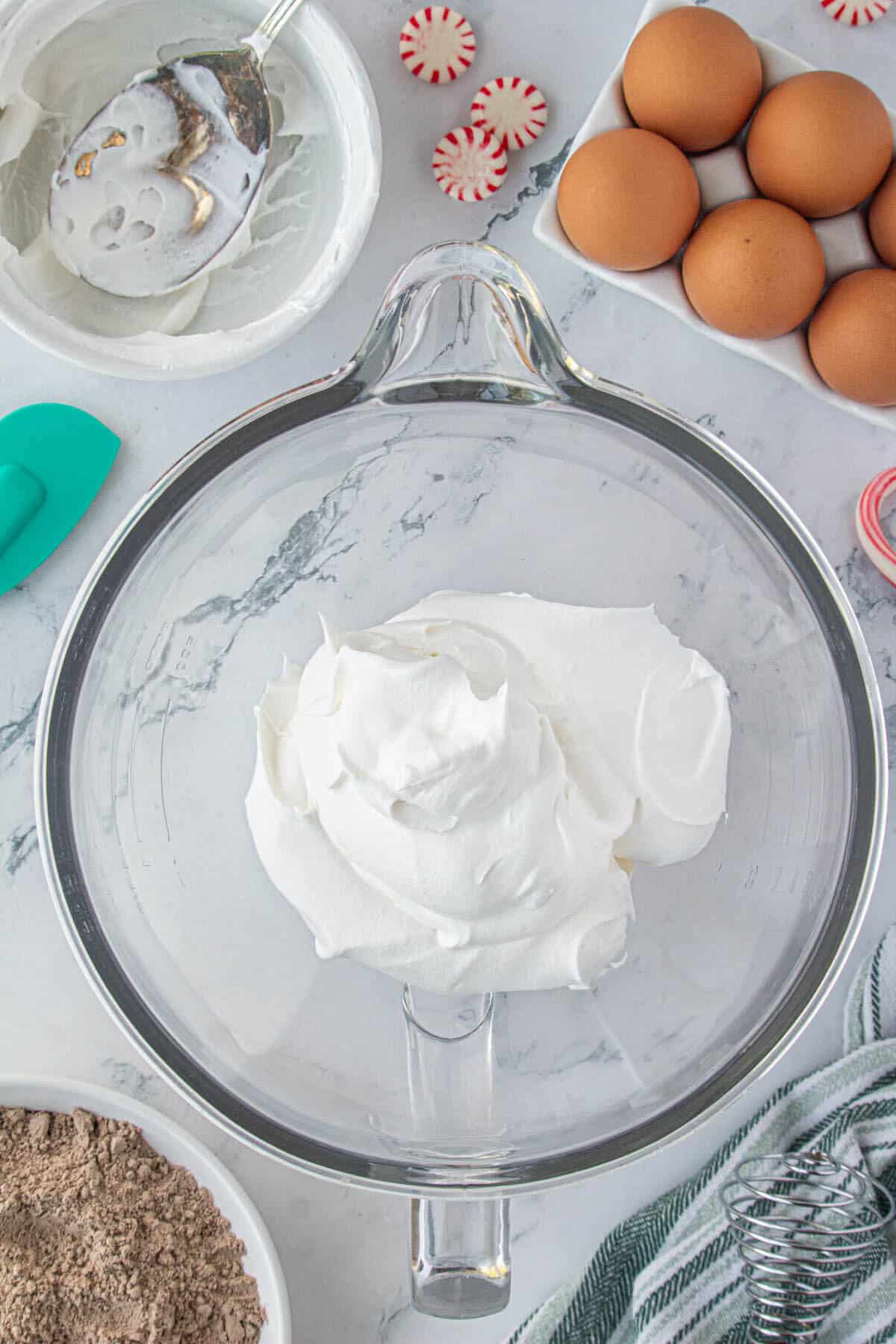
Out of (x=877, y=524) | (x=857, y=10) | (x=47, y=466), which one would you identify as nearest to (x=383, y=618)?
(x=47, y=466)

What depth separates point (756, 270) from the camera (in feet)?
3.09

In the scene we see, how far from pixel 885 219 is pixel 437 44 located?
0.40 metres

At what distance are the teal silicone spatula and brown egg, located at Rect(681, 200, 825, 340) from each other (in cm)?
52

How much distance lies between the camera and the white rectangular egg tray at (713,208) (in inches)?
39.0

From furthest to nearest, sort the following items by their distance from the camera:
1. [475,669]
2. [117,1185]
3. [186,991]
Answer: [117,1185] → [186,991] → [475,669]

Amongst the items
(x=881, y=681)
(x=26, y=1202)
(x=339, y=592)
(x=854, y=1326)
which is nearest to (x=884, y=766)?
(x=881, y=681)

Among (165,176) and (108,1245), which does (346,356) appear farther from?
(108,1245)

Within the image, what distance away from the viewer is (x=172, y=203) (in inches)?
40.2

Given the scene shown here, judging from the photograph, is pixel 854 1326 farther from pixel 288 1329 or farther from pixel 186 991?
pixel 186 991

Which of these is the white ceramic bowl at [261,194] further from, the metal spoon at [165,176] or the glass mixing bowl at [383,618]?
the glass mixing bowl at [383,618]

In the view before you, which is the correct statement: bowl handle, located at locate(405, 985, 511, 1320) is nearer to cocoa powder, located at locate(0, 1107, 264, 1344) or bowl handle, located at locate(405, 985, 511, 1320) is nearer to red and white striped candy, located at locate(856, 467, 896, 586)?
cocoa powder, located at locate(0, 1107, 264, 1344)

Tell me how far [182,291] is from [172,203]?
72 millimetres

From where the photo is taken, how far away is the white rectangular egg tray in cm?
99

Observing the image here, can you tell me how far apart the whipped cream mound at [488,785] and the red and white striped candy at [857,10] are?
1.95 ft
